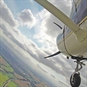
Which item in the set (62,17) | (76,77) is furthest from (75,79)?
(62,17)

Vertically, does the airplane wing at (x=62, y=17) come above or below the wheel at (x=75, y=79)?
above

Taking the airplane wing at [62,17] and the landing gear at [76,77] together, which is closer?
the airplane wing at [62,17]

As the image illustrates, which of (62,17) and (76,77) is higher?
(62,17)

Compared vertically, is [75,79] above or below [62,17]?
below

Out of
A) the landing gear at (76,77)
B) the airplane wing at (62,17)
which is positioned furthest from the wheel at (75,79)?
the airplane wing at (62,17)

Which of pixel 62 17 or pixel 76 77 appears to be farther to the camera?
pixel 76 77

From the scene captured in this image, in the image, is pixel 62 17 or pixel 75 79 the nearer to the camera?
pixel 62 17

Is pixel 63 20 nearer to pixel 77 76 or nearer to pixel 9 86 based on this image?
pixel 77 76

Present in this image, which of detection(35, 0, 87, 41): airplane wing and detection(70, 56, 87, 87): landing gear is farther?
detection(70, 56, 87, 87): landing gear

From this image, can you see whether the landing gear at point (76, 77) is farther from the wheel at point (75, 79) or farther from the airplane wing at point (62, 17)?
the airplane wing at point (62, 17)

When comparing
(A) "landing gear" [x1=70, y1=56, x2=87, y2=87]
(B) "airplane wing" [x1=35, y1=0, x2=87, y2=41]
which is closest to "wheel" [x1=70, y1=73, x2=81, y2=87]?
(A) "landing gear" [x1=70, y1=56, x2=87, y2=87]

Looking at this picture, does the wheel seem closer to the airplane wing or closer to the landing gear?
the landing gear

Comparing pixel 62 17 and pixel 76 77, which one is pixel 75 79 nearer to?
pixel 76 77
